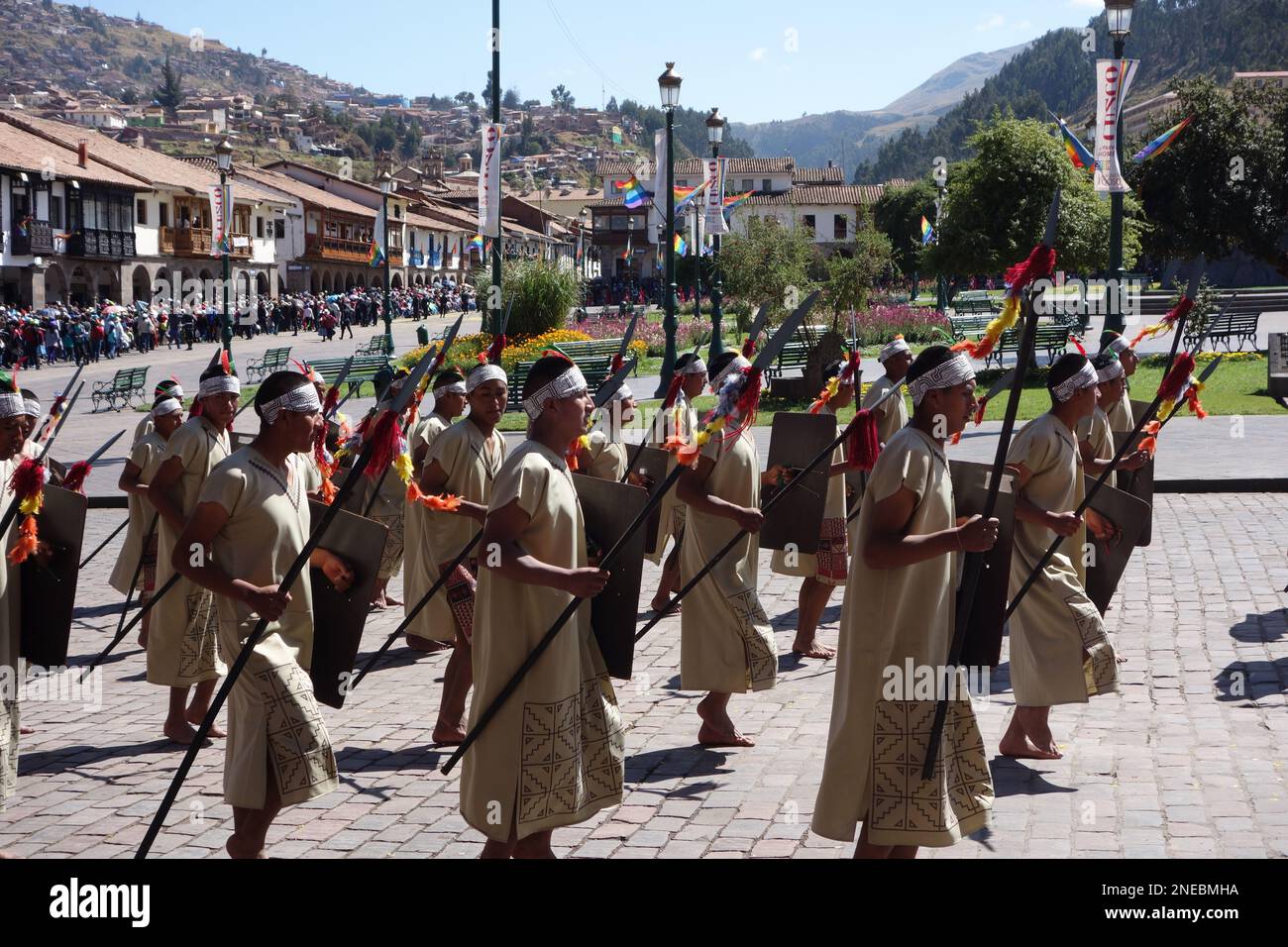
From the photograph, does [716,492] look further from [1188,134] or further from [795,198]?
[795,198]

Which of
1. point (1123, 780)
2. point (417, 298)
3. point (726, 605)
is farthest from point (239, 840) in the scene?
point (417, 298)

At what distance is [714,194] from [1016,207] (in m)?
7.66

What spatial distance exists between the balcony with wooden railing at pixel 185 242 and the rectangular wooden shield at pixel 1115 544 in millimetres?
56693

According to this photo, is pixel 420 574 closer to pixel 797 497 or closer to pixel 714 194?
pixel 797 497

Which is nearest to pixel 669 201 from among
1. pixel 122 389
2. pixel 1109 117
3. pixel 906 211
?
pixel 1109 117

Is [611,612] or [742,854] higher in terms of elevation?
[611,612]

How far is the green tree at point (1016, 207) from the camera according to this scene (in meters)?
27.4

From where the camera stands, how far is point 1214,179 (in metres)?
46.8

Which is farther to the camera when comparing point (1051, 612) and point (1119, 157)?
point (1119, 157)

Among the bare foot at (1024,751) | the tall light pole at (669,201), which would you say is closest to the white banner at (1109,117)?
the tall light pole at (669,201)

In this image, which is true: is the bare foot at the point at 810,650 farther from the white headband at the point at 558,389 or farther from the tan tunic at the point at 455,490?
the white headband at the point at 558,389

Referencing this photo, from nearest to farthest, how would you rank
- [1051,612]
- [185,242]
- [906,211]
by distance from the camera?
1. [1051,612]
2. [185,242]
3. [906,211]

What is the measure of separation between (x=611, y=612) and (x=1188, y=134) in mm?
46642
